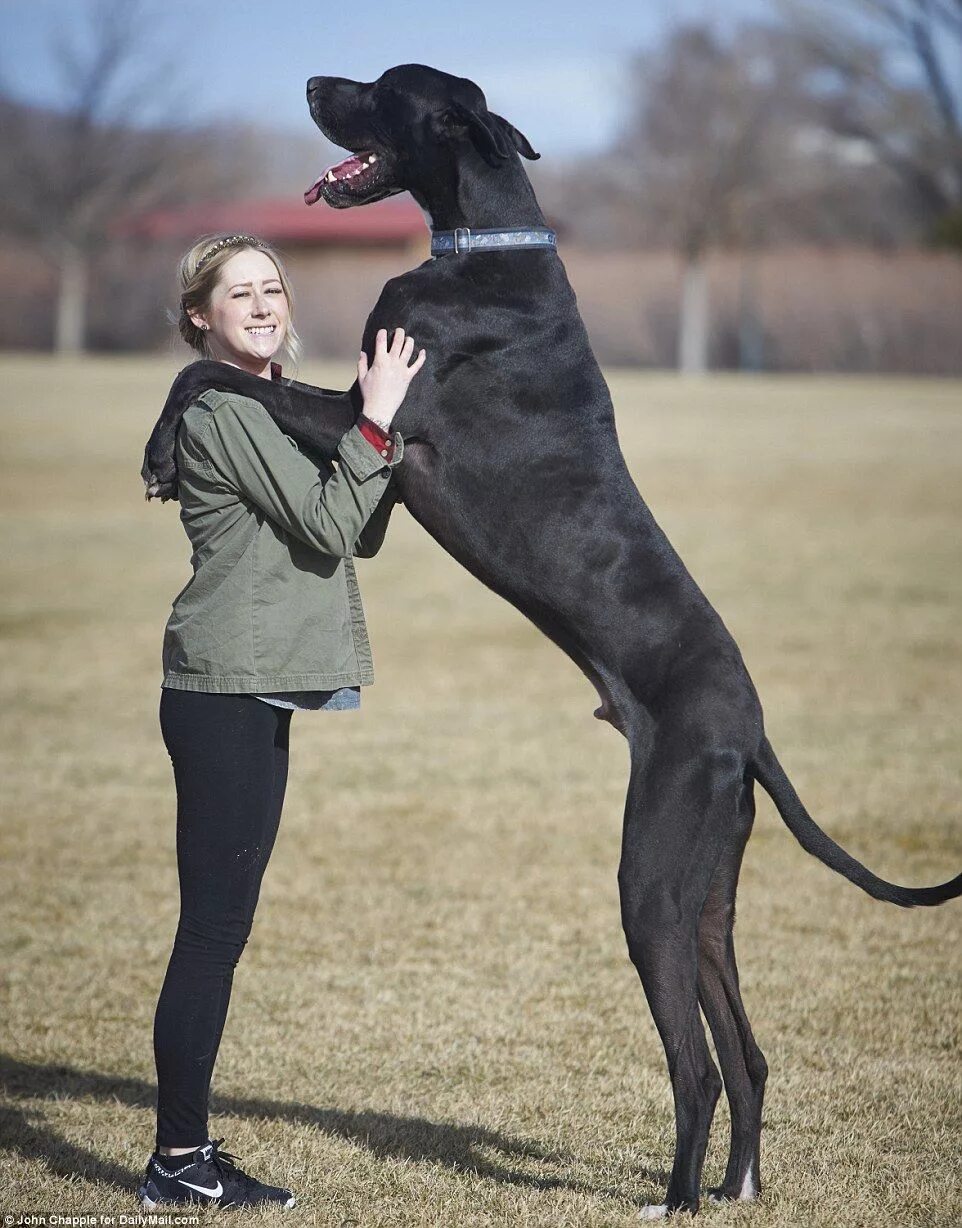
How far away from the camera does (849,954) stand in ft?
16.2

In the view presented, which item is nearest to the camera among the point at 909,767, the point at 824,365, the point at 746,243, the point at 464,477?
the point at 464,477

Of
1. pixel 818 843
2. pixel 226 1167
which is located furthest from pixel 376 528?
pixel 226 1167

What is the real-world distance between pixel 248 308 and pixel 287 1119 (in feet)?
6.66

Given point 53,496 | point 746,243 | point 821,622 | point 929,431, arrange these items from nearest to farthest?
point 821,622 < point 53,496 < point 929,431 < point 746,243

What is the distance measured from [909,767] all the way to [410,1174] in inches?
186

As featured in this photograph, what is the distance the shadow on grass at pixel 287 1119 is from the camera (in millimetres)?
3326

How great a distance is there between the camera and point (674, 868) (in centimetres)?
281

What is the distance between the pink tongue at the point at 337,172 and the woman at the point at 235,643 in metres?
0.18

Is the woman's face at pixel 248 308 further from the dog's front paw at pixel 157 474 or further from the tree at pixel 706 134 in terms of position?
the tree at pixel 706 134

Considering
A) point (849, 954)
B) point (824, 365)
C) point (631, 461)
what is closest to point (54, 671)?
point (849, 954)

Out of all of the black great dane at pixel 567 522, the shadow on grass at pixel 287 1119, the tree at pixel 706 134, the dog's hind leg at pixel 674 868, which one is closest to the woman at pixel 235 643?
the black great dane at pixel 567 522

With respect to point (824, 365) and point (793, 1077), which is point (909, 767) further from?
point (824, 365)

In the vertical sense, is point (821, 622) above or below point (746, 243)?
below

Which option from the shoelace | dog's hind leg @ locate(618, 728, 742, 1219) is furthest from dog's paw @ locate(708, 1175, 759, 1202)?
the shoelace
